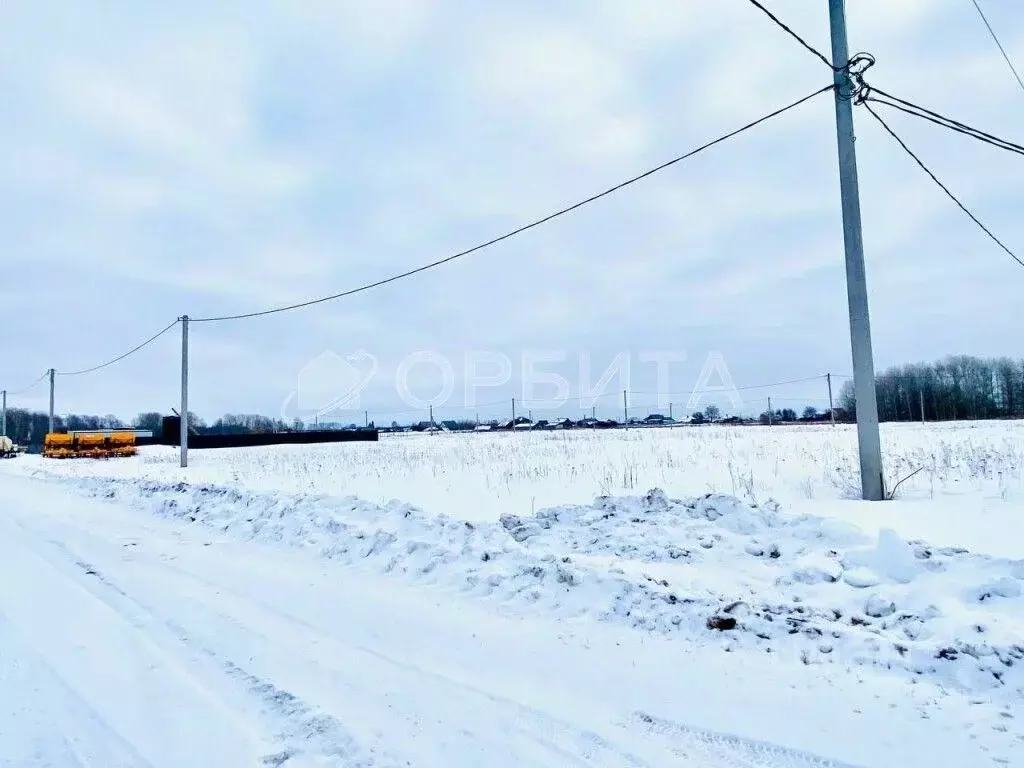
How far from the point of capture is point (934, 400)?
6856cm

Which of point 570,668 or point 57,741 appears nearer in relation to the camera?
point 57,741

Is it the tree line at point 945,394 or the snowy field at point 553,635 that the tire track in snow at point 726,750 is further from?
the tree line at point 945,394

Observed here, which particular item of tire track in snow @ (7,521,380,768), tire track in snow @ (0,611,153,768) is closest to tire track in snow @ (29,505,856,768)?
tire track in snow @ (7,521,380,768)

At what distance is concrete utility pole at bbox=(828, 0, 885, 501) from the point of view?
694cm

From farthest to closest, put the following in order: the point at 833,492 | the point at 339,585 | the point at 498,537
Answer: the point at 833,492 → the point at 498,537 → the point at 339,585

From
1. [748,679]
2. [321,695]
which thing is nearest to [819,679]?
[748,679]

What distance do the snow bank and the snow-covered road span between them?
0.85 ft

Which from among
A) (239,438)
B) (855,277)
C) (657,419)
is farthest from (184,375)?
(657,419)

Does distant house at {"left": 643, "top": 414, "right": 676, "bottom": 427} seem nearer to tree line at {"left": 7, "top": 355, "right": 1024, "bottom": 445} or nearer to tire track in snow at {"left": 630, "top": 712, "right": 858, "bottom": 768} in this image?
tree line at {"left": 7, "top": 355, "right": 1024, "bottom": 445}

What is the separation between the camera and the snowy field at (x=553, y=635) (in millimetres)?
3010

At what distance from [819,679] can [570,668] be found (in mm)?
1561

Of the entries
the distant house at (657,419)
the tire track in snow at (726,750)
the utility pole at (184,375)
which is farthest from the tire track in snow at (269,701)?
the distant house at (657,419)

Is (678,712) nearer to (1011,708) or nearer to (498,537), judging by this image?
(1011,708)

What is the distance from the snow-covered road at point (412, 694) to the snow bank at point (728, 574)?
26 cm
